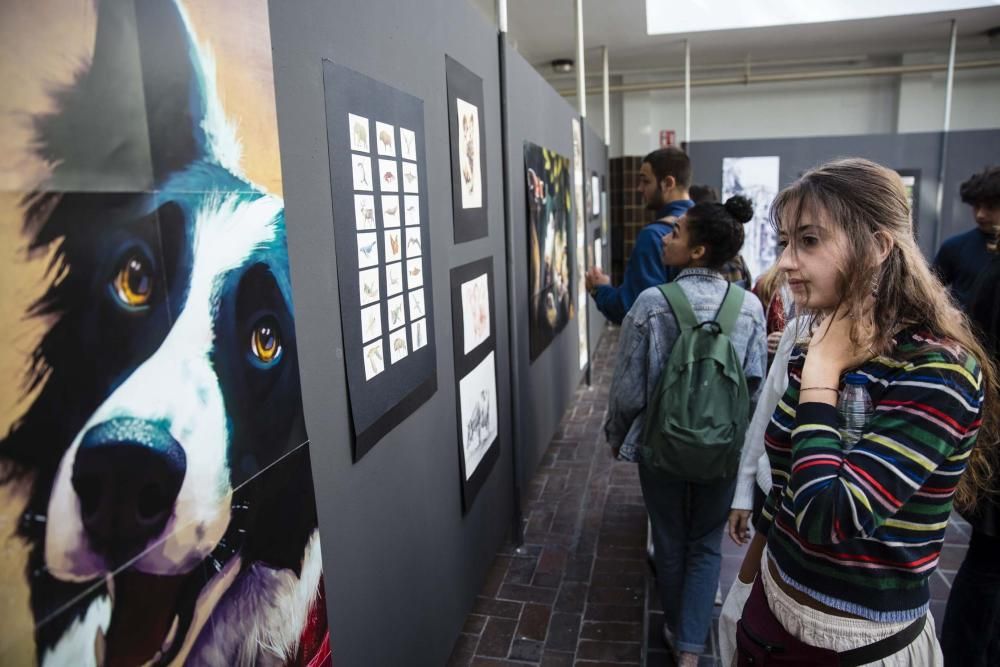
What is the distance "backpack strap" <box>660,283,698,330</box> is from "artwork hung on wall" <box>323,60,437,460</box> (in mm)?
844

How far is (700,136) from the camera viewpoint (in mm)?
11562

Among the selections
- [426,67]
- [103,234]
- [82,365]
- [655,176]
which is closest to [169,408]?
[82,365]

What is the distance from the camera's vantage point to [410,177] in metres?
2.16

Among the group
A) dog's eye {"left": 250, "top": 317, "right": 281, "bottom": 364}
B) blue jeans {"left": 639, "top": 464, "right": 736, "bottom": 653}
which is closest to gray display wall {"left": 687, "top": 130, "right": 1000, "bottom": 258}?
blue jeans {"left": 639, "top": 464, "right": 736, "bottom": 653}

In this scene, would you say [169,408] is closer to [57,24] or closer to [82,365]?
[82,365]

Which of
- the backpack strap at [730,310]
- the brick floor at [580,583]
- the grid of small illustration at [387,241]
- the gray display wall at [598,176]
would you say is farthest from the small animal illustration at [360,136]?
the gray display wall at [598,176]

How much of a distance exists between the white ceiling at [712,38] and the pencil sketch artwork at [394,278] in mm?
5768

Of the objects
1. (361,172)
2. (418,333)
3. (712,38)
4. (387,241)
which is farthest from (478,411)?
→ (712,38)

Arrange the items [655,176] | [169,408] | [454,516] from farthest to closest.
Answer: [655,176] → [454,516] → [169,408]

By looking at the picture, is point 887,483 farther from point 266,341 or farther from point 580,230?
point 580,230

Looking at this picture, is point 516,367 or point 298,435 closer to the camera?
point 298,435

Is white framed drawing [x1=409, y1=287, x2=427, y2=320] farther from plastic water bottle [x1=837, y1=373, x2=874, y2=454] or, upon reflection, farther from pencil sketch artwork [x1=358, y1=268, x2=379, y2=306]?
plastic water bottle [x1=837, y1=373, x2=874, y2=454]

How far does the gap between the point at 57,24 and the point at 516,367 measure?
9.54 ft

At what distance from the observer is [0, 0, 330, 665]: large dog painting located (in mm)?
824
